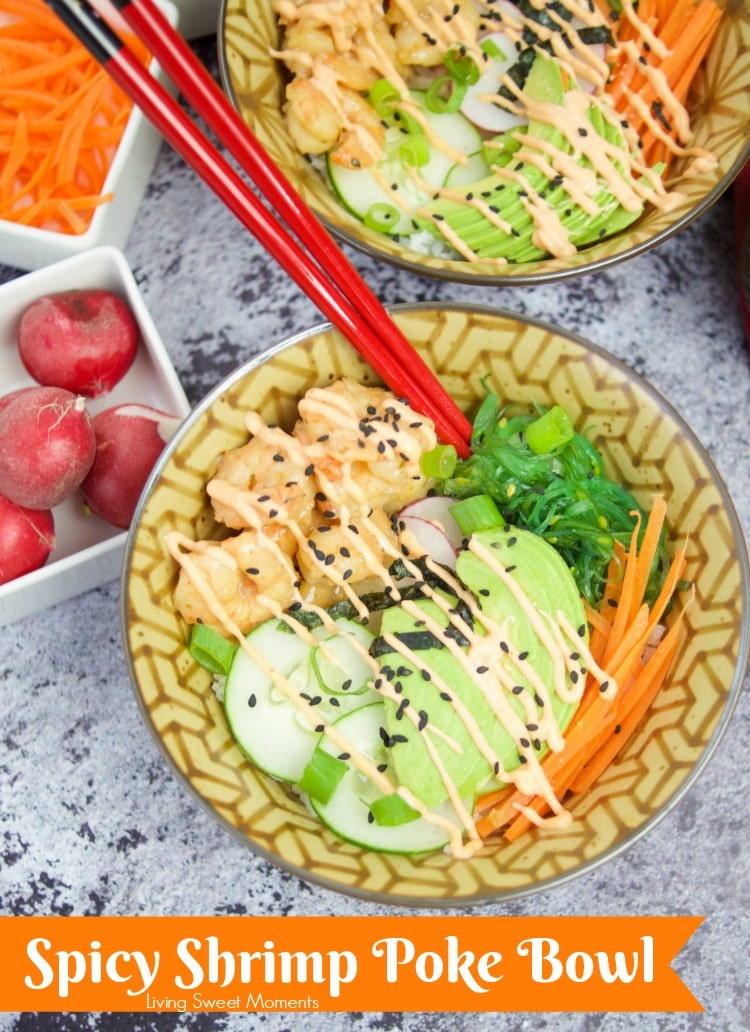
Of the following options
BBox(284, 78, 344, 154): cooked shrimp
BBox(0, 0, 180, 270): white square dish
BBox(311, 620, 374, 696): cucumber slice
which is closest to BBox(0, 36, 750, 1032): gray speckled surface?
BBox(0, 0, 180, 270): white square dish

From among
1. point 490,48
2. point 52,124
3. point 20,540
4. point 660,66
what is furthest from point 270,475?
point 660,66

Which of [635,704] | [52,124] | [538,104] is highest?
[52,124]

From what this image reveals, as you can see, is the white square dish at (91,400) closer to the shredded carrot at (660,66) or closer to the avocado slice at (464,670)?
the avocado slice at (464,670)

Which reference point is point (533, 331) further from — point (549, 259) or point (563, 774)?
point (563, 774)

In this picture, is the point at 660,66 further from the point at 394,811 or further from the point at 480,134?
the point at 394,811

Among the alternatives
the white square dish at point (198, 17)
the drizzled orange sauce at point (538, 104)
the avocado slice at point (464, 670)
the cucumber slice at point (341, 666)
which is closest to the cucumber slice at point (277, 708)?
the cucumber slice at point (341, 666)

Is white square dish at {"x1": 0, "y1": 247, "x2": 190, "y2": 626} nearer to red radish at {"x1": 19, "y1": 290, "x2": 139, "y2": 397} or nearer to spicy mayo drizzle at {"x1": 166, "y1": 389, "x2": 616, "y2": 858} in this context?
red radish at {"x1": 19, "y1": 290, "x2": 139, "y2": 397}

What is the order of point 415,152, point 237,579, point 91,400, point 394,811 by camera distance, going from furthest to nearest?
1. point 91,400
2. point 415,152
3. point 237,579
4. point 394,811
